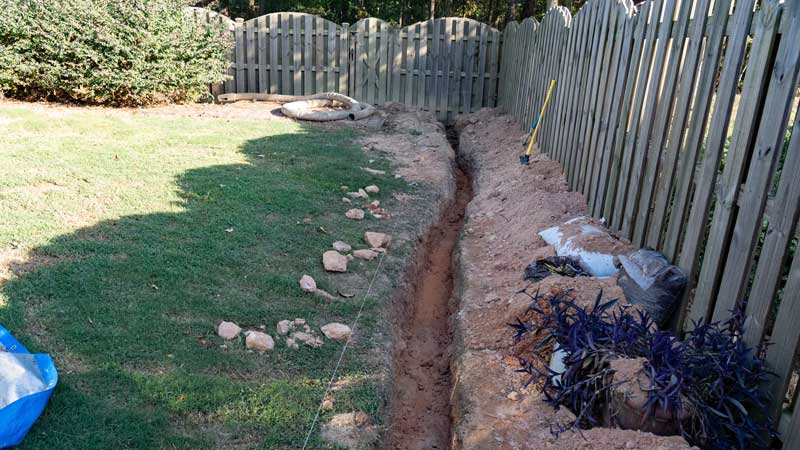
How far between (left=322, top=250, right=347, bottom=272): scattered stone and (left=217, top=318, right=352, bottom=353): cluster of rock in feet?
2.54

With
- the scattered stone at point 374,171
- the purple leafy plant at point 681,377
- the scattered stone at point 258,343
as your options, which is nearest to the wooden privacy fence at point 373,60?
the scattered stone at point 374,171

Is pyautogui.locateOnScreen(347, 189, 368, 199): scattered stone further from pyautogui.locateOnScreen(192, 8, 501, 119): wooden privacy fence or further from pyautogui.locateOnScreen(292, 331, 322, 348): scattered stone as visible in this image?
pyautogui.locateOnScreen(192, 8, 501, 119): wooden privacy fence

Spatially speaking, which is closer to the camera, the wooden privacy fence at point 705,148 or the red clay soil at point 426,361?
the wooden privacy fence at point 705,148

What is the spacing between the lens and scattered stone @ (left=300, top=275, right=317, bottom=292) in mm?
4375

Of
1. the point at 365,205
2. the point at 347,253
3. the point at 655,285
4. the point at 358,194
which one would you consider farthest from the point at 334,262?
the point at 655,285

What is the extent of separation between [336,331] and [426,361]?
78 centimetres

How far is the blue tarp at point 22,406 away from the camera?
2623mm

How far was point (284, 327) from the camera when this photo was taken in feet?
12.7

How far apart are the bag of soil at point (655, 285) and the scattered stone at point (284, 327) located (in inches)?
84.4

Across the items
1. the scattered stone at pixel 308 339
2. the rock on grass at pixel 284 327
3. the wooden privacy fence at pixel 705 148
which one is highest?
the wooden privacy fence at pixel 705 148

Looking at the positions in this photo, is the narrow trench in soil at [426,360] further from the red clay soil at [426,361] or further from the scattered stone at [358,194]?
the scattered stone at [358,194]

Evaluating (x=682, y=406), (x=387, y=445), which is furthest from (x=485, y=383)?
(x=682, y=406)

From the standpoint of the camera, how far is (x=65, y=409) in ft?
9.62

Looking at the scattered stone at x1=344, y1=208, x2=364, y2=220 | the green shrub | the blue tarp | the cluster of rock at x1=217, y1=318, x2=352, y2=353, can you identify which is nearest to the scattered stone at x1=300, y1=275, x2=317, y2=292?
the cluster of rock at x1=217, y1=318, x2=352, y2=353
